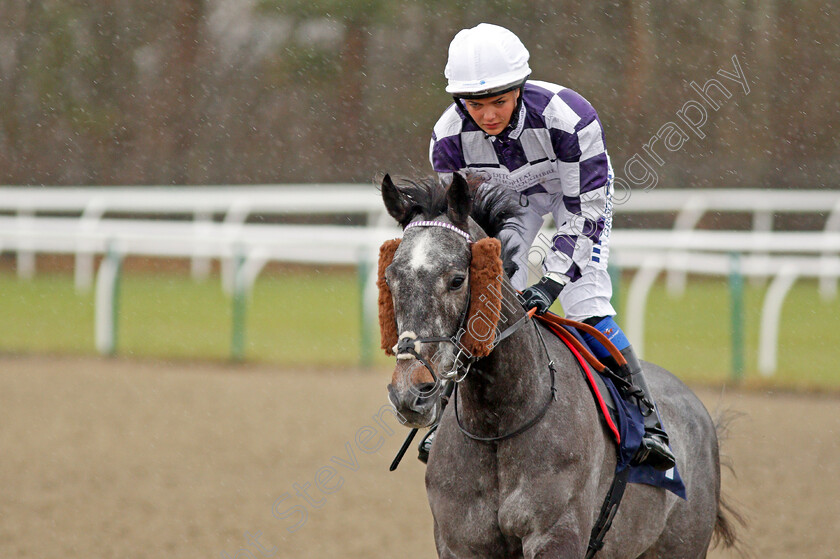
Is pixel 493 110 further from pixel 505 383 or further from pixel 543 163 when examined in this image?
pixel 505 383

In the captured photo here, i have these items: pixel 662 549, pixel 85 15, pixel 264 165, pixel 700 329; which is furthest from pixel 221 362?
pixel 85 15

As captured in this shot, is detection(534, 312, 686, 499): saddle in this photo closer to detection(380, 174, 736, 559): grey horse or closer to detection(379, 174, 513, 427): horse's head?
detection(380, 174, 736, 559): grey horse

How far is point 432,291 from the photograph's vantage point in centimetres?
262

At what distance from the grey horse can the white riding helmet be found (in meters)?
0.34

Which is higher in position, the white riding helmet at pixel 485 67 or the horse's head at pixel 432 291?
the white riding helmet at pixel 485 67

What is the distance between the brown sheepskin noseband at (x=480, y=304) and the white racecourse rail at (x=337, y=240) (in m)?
5.90

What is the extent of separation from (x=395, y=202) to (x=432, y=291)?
398 millimetres

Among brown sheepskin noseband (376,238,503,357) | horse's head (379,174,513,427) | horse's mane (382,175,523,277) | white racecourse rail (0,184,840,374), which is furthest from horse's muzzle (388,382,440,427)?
white racecourse rail (0,184,840,374)

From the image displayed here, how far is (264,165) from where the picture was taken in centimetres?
1997

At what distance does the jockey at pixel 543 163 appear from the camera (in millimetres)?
3150

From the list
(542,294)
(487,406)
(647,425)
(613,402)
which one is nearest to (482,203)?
(542,294)

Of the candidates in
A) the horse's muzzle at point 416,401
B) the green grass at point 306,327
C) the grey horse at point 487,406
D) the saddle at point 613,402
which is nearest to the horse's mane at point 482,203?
the grey horse at point 487,406

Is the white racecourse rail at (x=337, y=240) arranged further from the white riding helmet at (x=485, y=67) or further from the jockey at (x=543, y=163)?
the white riding helmet at (x=485, y=67)

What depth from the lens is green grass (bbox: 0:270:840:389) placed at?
9.57 meters
